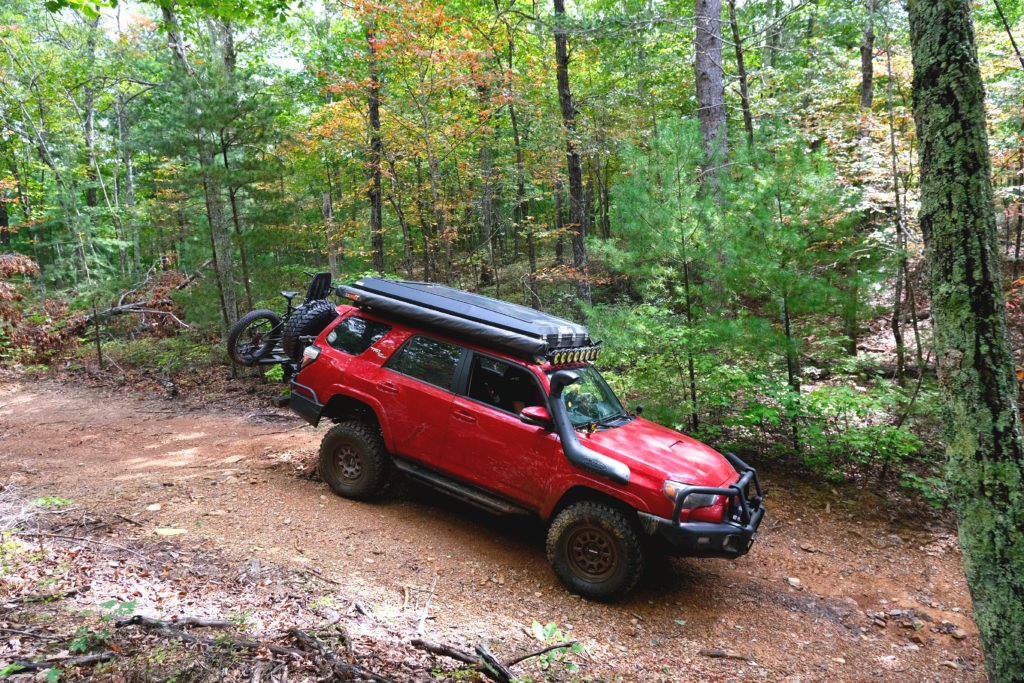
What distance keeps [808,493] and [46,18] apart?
102 feet

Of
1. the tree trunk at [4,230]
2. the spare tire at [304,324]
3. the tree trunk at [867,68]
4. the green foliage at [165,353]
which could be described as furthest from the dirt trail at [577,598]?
the tree trunk at [4,230]

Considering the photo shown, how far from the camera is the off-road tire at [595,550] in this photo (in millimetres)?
4543

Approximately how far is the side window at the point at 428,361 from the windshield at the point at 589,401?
121cm

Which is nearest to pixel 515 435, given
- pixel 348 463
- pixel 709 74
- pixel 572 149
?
pixel 348 463

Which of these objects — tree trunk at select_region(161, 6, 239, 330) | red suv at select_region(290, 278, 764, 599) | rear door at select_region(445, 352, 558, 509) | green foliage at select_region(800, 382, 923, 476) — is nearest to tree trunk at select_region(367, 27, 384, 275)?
tree trunk at select_region(161, 6, 239, 330)

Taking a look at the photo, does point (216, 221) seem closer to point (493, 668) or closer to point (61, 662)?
point (61, 662)

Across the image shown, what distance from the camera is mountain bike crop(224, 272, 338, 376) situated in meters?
6.68

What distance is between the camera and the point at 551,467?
491 cm

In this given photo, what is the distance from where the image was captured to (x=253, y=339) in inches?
330

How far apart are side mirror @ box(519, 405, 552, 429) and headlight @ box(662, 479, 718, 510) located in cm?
112

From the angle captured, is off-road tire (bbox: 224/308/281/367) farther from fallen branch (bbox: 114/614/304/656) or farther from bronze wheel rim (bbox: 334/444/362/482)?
fallen branch (bbox: 114/614/304/656)

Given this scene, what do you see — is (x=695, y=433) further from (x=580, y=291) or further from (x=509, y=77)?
(x=509, y=77)

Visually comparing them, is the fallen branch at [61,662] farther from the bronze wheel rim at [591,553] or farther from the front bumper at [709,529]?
the front bumper at [709,529]

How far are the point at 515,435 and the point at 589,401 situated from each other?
0.84m
